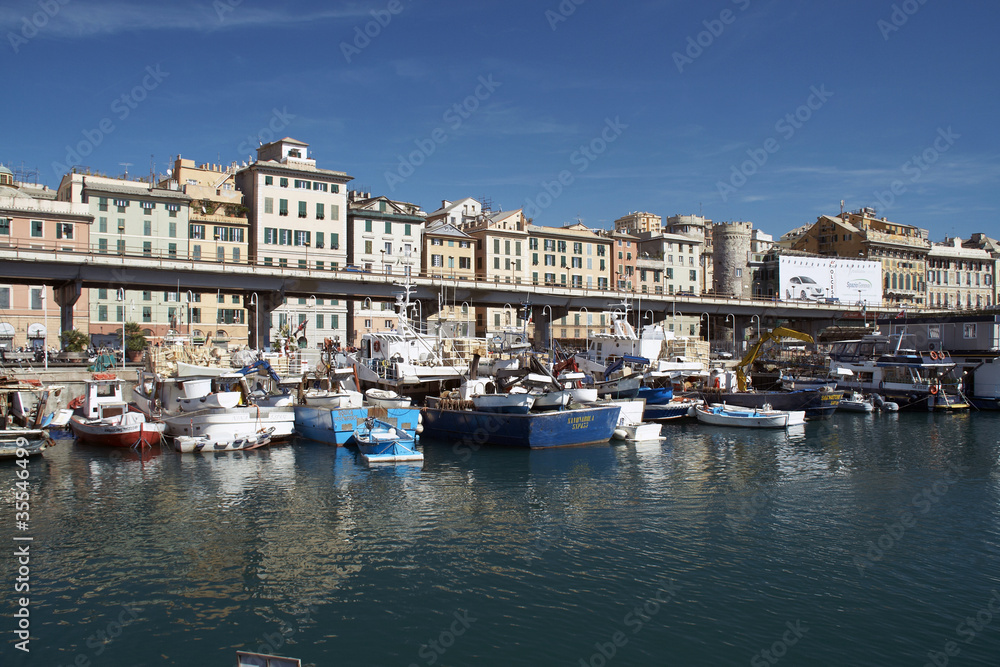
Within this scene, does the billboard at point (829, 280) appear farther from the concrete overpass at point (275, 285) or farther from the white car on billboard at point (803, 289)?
the concrete overpass at point (275, 285)

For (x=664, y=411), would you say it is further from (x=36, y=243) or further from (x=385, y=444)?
(x=36, y=243)

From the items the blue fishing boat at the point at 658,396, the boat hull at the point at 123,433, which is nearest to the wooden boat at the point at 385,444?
the boat hull at the point at 123,433

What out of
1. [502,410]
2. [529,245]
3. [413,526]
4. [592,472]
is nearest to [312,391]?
[502,410]

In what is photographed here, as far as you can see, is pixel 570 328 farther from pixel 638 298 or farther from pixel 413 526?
pixel 413 526

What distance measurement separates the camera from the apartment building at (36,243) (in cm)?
7412

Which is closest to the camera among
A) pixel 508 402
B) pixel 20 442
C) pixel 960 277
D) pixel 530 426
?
pixel 20 442

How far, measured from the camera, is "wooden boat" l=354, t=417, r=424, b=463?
112 feet

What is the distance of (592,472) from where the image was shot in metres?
32.4

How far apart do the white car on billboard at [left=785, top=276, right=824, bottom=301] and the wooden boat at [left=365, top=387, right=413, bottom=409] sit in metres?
95.8

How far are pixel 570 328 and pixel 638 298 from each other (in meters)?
32.4

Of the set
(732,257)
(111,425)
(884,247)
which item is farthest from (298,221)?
(884,247)

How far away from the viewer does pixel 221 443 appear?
37.7 m

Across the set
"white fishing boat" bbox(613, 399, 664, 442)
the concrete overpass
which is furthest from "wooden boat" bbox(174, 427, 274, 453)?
the concrete overpass

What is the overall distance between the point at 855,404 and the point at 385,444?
41505mm
